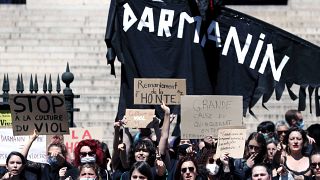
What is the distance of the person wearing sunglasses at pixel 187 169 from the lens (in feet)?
39.2

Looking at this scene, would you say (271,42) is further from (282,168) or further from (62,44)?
(62,44)

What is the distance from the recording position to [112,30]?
1412 cm

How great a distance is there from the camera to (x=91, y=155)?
1252 centimetres

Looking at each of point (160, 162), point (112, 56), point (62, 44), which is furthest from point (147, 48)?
point (62, 44)

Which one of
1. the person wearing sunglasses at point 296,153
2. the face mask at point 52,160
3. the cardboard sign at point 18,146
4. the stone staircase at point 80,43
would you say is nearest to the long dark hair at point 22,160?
the face mask at point 52,160

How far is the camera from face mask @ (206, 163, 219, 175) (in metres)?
12.6

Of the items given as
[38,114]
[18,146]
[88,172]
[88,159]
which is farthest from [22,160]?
[18,146]

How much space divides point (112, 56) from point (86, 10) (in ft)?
38.1

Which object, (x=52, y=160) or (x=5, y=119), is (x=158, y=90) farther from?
(x=5, y=119)

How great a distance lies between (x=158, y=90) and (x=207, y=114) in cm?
61

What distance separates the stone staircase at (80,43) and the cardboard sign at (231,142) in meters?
7.01

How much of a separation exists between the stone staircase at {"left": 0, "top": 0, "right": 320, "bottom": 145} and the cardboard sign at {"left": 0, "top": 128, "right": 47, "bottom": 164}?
536 centimetres

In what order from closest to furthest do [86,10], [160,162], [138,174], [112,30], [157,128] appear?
[138,174]
[160,162]
[157,128]
[112,30]
[86,10]

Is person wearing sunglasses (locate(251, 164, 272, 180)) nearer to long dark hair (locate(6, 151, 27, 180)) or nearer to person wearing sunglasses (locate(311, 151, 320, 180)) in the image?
person wearing sunglasses (locate(311, 151, 320, 180))
